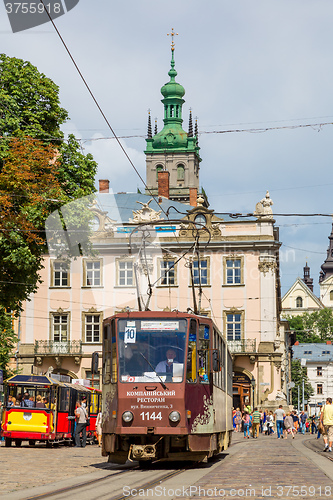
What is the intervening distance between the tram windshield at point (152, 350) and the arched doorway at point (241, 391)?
38264mm

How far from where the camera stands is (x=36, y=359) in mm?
55594

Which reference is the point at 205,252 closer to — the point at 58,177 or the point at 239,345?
the point at 239,345

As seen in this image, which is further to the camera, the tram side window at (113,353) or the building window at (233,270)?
the building window at (233,270)

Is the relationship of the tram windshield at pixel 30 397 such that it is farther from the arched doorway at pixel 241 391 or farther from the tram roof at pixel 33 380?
the arched doorway at pixel 241 391

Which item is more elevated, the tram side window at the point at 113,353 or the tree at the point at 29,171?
the tree at the point at 29,171

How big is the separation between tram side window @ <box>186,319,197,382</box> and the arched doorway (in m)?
38.1

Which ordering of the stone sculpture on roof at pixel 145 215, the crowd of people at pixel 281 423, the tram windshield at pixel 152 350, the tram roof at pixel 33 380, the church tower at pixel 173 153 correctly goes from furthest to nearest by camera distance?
the church tower at pixel 173 153
the stone sculpture on roof at pixel 145 215
the tram roof at pixel 33 380
the crowd of people at pixel 281 423
the tram windshield at pixel 152 350

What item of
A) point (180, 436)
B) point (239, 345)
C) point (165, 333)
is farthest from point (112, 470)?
point (239, 345)

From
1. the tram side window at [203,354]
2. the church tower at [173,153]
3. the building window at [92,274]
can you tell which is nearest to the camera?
the tram side window at [203,354]

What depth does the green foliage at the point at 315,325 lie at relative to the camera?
149 meters

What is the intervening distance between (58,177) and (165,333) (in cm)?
1397

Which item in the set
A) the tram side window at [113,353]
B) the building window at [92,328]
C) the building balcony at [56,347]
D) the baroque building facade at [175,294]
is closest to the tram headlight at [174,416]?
the tram side window at [113,353]

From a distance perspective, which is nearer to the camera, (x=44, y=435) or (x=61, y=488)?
(x=61, y=488)

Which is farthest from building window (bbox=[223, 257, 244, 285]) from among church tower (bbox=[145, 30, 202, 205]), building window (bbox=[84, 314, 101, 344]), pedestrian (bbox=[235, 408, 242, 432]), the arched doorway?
church tower (bbox=[145, 30, 202, 205])
